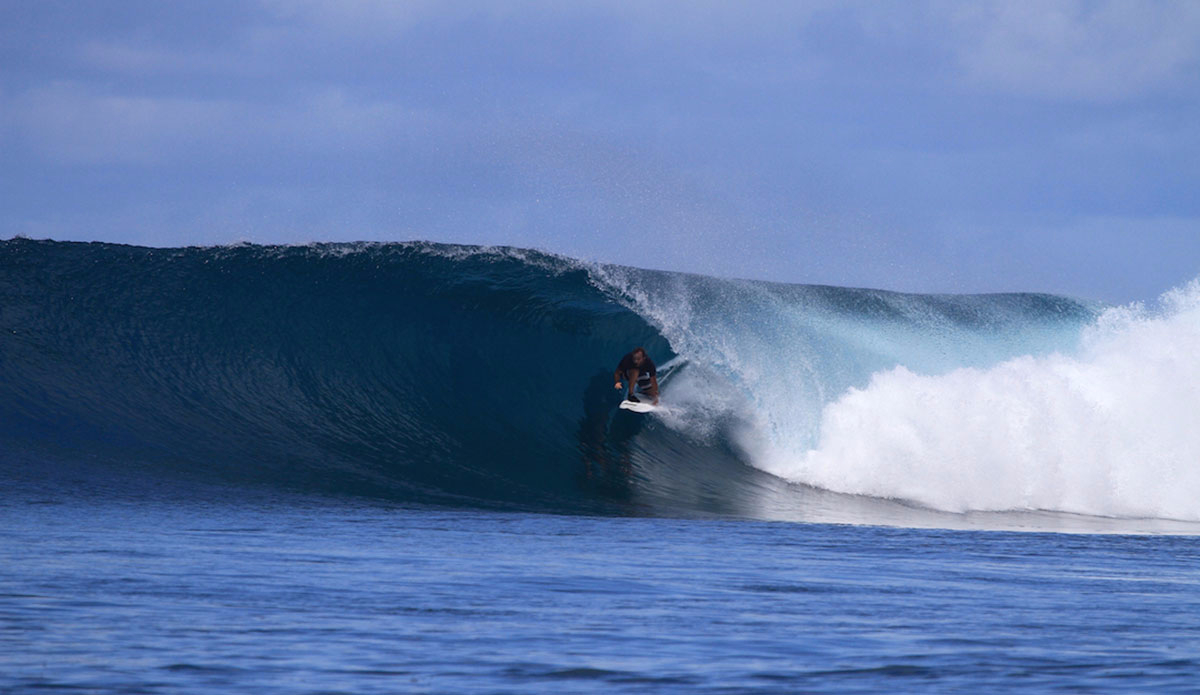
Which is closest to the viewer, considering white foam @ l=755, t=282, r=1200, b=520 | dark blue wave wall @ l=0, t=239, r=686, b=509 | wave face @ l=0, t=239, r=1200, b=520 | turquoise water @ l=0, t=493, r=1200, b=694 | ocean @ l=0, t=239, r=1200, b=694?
turquoise water @ l=0, t=493, r=1200, b=694

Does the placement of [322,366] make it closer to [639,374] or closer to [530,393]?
[530,393]

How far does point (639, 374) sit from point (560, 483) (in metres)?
2.49

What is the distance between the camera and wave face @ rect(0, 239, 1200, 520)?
11094 mm

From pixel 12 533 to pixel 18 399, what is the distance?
17.2 ft

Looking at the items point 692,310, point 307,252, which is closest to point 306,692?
point 692,310

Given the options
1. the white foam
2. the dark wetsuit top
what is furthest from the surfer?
the white foam

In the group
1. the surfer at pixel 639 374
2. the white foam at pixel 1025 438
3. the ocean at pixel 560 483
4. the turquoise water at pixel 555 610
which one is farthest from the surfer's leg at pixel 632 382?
the turquoise water at pixel 555 610

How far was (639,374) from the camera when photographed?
13203mm

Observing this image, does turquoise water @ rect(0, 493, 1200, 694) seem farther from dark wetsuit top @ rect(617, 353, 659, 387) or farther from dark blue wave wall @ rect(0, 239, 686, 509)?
dark wetsuit top @ rect(617, 353, 659, 387)

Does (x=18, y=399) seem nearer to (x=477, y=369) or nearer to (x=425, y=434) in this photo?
(x=425, y=434)

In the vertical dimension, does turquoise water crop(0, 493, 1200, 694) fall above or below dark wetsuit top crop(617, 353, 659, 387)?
below

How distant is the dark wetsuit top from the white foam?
1.43 meters

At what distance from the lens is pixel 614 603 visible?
5301 mm

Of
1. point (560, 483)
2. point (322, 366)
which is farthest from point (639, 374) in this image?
point (322, 366)
